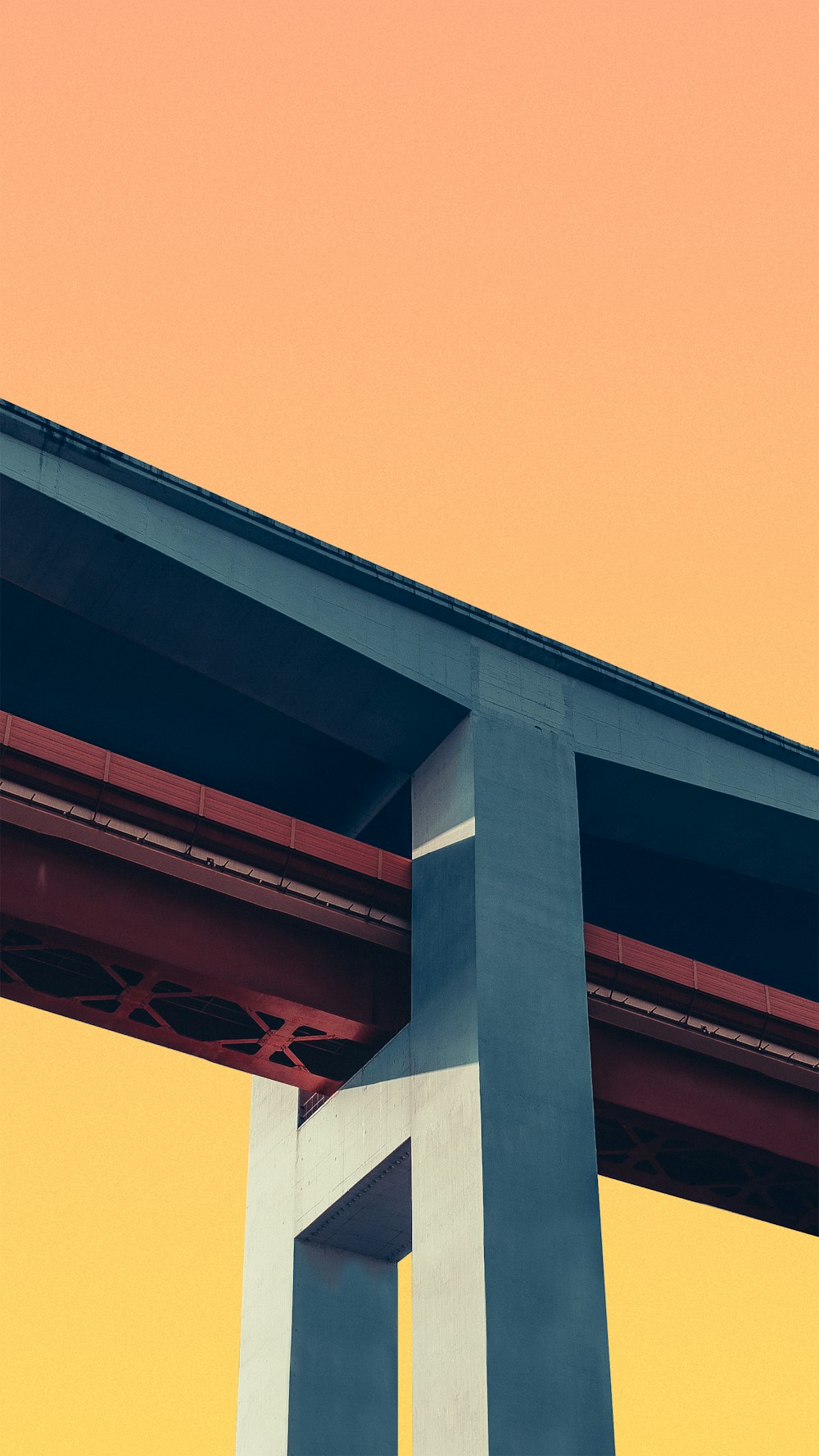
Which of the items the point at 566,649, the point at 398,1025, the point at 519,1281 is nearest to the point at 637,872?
the point at 566,649

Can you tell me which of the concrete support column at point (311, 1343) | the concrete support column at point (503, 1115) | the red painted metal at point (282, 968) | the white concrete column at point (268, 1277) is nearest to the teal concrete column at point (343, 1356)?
the concrete support column at point (311, 1343)

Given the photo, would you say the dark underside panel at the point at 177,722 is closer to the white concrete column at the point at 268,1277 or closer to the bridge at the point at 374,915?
the bridge at the point at 374,915

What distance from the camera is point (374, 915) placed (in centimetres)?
3297

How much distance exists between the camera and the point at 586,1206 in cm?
2850

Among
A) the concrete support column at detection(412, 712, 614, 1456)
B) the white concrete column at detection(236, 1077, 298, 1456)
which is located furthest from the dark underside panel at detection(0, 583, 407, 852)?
the white concrete column at detection(236, 1077, 298, 1456)

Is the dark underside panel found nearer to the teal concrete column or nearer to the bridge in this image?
the bridge

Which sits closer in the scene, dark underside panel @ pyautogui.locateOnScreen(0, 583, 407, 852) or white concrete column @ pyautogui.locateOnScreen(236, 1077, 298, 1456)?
white concrete column @ pyautogui.locateOnScreen(236, 1077, 298, 1456)

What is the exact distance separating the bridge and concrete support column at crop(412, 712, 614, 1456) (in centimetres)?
7

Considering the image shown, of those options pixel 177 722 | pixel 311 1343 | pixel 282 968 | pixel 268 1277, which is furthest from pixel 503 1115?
pixel 177 722

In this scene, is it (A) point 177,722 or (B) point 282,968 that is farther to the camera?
(A) point 177,722

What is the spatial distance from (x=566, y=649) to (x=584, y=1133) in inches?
444

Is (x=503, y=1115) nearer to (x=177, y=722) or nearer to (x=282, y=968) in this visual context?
(x=282, y=968)

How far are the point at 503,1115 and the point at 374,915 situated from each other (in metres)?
5.80

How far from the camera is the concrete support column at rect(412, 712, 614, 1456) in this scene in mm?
26250
